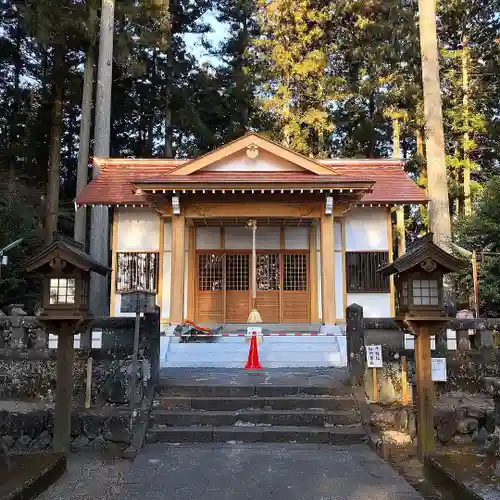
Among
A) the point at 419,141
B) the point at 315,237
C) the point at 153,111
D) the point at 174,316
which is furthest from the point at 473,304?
the point at 153,111

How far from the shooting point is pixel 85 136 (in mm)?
20359

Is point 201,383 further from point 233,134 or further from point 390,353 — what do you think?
point 233,134

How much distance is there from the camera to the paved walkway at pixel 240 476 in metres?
4.85

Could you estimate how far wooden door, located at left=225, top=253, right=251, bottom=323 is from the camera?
612 inches

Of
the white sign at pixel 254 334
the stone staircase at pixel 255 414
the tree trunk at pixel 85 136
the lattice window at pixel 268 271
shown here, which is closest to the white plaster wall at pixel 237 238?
the lattice window at pixel 268 271

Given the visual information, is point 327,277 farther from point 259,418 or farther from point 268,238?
point 259,418

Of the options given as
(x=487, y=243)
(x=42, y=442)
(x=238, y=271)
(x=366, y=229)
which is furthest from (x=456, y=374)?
(x=238, y=271)

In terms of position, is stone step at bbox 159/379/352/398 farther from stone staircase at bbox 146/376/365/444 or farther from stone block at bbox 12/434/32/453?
stone block at bbox 12/434/32/453

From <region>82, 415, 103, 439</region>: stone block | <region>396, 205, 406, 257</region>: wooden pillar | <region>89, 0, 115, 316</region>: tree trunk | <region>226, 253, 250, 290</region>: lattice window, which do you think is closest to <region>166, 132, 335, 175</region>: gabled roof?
<region>226, 253, 250, 290</region>: lattice window

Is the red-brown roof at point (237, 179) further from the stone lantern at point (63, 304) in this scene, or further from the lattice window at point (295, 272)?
the stone lantern at point (63, 304)

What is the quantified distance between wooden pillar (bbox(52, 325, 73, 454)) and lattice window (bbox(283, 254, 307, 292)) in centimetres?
1001

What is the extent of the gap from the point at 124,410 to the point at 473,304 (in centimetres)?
1042

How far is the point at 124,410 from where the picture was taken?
23.1 ft

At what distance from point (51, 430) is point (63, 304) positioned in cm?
187
